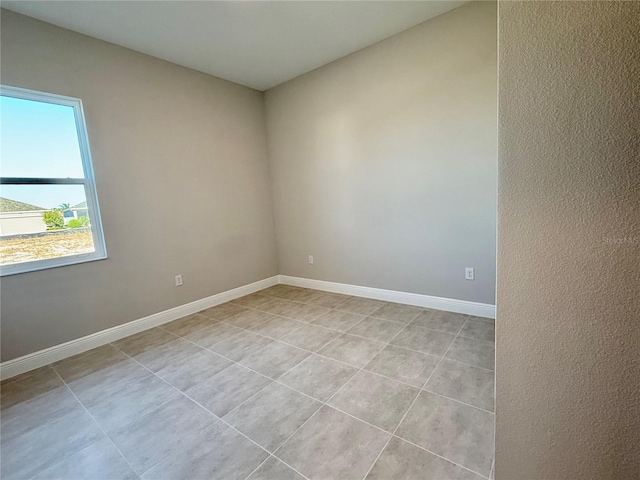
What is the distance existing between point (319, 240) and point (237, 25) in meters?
2.41

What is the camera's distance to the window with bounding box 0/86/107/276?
2.16 m

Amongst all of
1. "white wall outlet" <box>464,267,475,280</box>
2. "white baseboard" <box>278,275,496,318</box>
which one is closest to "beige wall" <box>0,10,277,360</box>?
Result: "white baseboard" <box>278,275,496,318</box>

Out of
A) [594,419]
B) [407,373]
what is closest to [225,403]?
[407,373]

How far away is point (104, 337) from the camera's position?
102 inches

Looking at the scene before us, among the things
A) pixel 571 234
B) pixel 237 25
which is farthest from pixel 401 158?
pixel 571 234

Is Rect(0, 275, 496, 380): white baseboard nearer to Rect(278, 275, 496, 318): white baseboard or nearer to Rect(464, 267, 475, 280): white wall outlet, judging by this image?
Rect(278, 275, 496, 318): white baseboard

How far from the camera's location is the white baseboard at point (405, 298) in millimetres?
2689

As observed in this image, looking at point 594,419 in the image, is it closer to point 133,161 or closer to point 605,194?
point 605,194

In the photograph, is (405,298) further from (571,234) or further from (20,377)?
(20,377)

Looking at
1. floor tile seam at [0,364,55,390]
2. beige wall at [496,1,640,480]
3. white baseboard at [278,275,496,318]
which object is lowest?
floor tile seam at [0,364,55,390]

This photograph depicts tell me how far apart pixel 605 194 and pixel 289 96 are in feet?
12.0

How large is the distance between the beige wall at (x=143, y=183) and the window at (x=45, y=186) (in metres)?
0.09

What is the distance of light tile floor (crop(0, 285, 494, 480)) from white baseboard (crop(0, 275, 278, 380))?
0.29ft

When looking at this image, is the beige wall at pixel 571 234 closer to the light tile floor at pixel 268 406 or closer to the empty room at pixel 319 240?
the empty room at pixel 319 240
